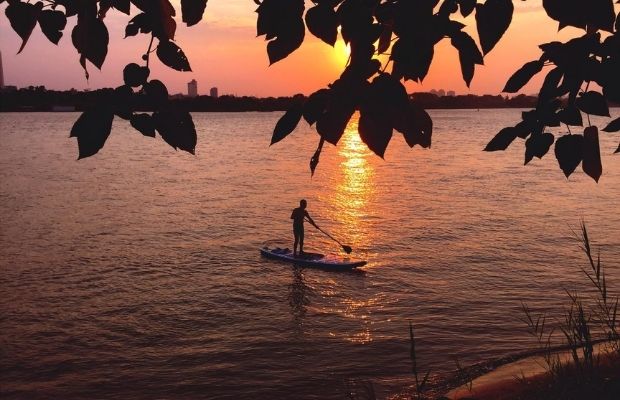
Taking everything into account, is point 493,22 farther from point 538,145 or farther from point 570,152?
point 538,145

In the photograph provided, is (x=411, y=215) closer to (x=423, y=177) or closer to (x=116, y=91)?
(x=423, y=177)

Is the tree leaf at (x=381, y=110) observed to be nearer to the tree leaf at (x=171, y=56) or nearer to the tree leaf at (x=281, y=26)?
the tree leaf at (x=281, y=26)

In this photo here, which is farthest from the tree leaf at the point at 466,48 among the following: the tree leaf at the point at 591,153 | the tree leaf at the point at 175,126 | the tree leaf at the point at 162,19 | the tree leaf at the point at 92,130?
the tree leaf at the point at 92,130

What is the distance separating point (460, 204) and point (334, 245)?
17181mm

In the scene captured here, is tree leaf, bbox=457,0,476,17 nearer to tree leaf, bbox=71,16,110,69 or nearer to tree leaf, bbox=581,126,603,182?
tree leaf, bbox=581,126,603,182

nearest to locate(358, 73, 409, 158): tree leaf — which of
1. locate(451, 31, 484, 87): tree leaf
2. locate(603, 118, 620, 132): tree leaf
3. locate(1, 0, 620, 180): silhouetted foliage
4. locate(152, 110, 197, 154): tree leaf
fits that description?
locate(1, 0, 620, 180): silhouetted foliage

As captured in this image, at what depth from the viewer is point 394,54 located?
5.68ft

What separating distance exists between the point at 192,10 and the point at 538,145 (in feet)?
5.68

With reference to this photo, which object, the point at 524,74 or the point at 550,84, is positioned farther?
the point at 524,74

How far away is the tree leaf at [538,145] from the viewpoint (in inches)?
112

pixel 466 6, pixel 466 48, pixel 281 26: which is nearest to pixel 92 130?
pixel 281 26

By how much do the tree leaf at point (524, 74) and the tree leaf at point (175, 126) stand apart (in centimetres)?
120

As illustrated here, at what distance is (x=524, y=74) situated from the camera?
2.31 metres

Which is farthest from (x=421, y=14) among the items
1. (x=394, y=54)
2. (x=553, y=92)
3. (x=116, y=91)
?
(x=116, y=91)
